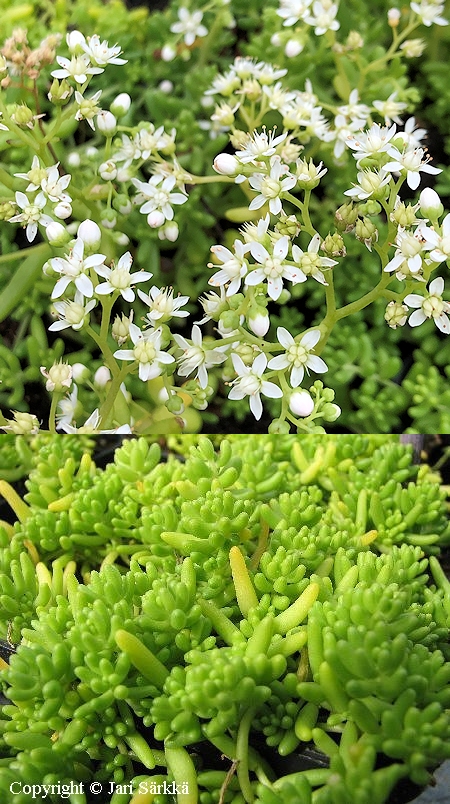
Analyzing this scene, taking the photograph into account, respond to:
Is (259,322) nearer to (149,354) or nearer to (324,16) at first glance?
(149,354)

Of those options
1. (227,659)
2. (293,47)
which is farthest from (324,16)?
(227,659)

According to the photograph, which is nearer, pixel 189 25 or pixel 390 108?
pixel 390 108

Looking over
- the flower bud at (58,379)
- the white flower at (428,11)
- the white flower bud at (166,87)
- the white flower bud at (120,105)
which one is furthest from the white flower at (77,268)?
the white flower at (428,11)

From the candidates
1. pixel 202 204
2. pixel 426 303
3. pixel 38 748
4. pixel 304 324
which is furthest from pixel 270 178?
pixel 38 748

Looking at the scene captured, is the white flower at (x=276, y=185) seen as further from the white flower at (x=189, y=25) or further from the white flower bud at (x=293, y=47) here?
the white flower at (x=189, y=25)

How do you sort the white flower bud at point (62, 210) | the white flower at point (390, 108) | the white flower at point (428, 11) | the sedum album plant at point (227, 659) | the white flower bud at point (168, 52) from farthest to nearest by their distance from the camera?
the white flower bud at point (168, 52) < the white flower at point (428, 11) < the white flower at point (390, 108) < the white flower bud at point (62, 210) < the sedum album plant at point (227, 659)

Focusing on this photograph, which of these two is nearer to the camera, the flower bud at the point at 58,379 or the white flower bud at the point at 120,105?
the flower bud at the point at 58,379
